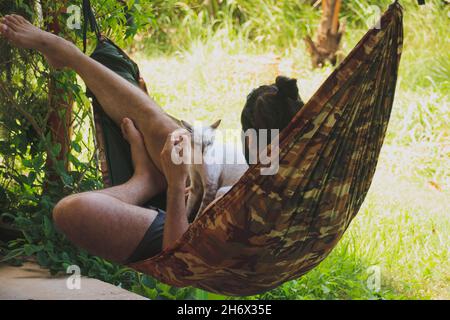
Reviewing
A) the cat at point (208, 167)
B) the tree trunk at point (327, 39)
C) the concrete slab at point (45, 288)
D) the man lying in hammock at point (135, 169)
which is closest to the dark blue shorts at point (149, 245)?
the man lying in hammock at point (135, 169)

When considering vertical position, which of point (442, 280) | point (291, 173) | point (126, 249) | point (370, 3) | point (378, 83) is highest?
point (370, 3)

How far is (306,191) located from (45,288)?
2.94 feet

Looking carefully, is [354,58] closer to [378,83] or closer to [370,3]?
[378,83]

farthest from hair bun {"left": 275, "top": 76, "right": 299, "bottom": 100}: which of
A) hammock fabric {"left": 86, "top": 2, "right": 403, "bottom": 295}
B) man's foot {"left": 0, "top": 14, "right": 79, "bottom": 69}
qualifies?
man's foot {"left": 0, "top": 14, "right": 79, "bottom": 69}

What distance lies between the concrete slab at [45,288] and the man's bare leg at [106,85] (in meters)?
0.40

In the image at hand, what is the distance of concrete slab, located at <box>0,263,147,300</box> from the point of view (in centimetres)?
194

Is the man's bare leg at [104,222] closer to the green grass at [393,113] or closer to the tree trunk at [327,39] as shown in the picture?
the green grass at [393,113]

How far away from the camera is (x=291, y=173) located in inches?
55.2

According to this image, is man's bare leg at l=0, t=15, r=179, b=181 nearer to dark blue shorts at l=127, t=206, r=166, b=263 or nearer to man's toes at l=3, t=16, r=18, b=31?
man's toes at l=3, t=16, r=18, b=31

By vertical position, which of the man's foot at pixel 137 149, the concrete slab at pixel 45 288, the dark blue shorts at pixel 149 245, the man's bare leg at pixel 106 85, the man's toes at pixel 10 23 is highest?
the man's toes at pixel 10 23

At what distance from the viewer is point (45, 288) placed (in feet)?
6.61

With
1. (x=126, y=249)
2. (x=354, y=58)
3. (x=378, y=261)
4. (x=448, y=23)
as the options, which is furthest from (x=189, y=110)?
(x=354, y=58)

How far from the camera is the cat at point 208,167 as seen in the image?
1685 millimetres

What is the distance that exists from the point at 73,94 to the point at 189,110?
4.49 feet
